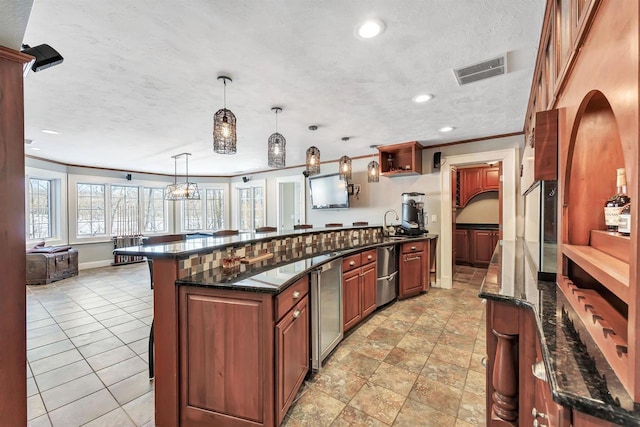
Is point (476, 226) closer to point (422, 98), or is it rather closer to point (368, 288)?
point (368, 288)

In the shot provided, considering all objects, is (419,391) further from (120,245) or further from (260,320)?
(120,245)

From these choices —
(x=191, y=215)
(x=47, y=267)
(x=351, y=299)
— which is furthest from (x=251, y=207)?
(x=351, y=299)

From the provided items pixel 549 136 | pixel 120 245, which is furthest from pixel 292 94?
pixel 120 245

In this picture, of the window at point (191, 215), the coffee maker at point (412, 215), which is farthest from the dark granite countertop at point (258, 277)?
the window at point (191, 215)

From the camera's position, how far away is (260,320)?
4.83 feet

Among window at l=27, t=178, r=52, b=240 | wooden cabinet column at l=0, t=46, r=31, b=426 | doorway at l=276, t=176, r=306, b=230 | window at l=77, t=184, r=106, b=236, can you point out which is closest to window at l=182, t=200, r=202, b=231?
window at l=77, t=184, r=106, b=236

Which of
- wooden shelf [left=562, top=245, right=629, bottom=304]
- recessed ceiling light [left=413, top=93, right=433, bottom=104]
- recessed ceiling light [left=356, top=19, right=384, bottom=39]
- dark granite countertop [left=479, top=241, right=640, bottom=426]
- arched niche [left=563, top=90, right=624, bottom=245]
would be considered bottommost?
dark granite countertop [left=479, top=241, right=640, bottom=426]

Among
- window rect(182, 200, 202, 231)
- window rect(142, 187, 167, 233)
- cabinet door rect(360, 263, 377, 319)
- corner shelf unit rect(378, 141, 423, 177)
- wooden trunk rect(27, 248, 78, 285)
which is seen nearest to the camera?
cabinet door rect(360, 263, 377, 319)

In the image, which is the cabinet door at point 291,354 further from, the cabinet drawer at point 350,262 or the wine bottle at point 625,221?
the wine bottle at point 625,221

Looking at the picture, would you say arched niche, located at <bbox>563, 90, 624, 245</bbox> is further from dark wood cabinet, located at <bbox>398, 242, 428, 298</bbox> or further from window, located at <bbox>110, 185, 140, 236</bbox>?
window, located at <bbox>110, 185, 140, 236</bbox>

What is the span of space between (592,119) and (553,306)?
2.54 ft

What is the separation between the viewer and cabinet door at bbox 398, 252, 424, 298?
3.82 meters

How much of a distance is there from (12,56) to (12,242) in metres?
0.78

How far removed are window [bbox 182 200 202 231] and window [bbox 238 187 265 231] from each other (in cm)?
123
